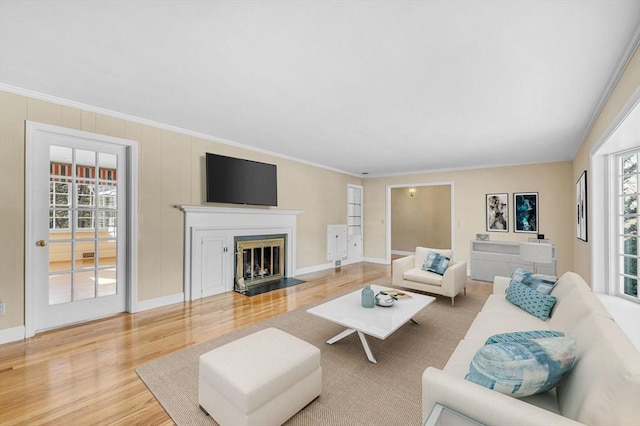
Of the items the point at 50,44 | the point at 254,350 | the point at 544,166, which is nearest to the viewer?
the point at 254,350

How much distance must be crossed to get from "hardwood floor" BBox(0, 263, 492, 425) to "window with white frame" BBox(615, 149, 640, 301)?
3.56 m

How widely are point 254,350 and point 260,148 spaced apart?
3.78 m

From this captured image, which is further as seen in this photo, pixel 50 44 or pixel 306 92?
pixel 306 92

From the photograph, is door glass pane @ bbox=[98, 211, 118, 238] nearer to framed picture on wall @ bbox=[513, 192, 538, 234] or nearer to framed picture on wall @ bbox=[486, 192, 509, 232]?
framed picture on wall @ bbox=[486, 192, 509, 232]

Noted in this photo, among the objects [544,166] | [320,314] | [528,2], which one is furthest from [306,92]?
[544,166]

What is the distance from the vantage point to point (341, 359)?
2.53 m

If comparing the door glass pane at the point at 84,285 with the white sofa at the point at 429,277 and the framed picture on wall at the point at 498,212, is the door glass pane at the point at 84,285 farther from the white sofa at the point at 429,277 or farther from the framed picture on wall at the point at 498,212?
the framed picture on wall at the point at 498,212

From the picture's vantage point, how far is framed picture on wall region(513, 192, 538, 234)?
5773 mm

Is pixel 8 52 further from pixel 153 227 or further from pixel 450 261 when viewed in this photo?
pixel 450 261

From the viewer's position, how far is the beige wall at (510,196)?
18.2 feet

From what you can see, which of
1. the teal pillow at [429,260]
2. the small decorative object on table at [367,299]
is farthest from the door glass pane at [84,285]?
the teal pillow at [429,260]

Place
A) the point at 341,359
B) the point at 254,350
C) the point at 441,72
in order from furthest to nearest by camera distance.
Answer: the point at 341,359 < the point at 441,72 < the point at 254,350

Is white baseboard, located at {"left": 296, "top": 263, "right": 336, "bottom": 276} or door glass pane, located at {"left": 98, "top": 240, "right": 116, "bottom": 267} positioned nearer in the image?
door glass pane, located at {"left": 98, "top": 240, "right": 116, "bottom": 267}

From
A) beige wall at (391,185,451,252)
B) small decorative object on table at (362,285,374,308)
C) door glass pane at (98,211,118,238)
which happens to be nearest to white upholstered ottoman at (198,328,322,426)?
small decorative object on table at (362,285,374,308)
